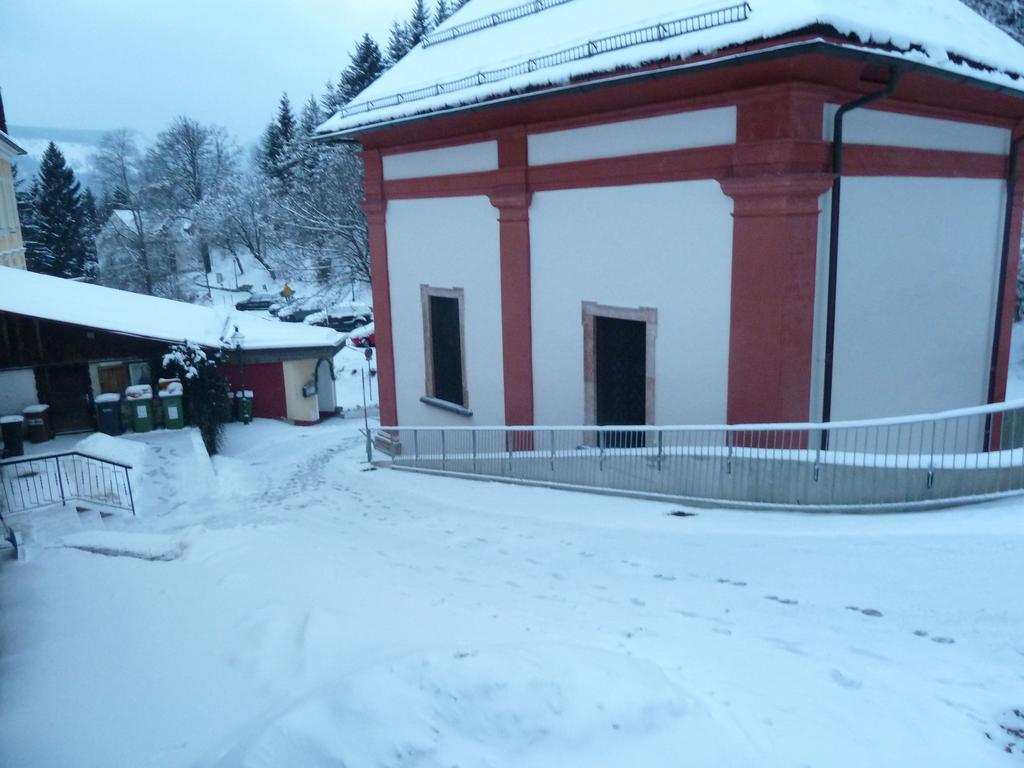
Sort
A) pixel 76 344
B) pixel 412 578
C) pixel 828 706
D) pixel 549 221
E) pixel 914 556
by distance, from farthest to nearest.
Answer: pixel 76 344 < pixel 549 221 < pixel 412 578 < pixel 914 556 < pixel 828 706

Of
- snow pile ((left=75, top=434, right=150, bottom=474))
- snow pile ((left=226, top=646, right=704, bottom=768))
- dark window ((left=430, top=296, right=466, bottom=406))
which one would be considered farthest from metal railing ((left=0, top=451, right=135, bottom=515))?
snow pile ((left=226, top=646, right=704, bottom=768))

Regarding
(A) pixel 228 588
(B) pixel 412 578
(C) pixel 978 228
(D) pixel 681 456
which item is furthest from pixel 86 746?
(C) pixel 978 228

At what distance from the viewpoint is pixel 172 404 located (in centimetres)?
1592

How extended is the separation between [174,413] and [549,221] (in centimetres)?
1020

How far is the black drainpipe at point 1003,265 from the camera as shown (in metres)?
10.4

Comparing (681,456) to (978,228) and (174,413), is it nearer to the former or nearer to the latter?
(978,228)

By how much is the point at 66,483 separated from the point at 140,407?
4545 millimetres

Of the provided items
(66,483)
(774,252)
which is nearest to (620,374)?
(774,252)

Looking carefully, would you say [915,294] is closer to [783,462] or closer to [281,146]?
[783,462]

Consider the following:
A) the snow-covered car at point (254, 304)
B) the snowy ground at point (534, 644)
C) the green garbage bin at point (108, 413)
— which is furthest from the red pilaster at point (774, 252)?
the snow-covered car at point (254, 304)

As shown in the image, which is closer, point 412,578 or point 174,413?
point 412,578

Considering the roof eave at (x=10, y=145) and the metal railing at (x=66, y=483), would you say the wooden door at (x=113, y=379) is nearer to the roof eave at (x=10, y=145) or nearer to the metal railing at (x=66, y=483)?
the metal railing at (x=66, y=483)

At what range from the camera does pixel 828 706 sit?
346 centimetres

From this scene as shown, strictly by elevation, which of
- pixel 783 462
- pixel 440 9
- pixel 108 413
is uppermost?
pixel 440 9
